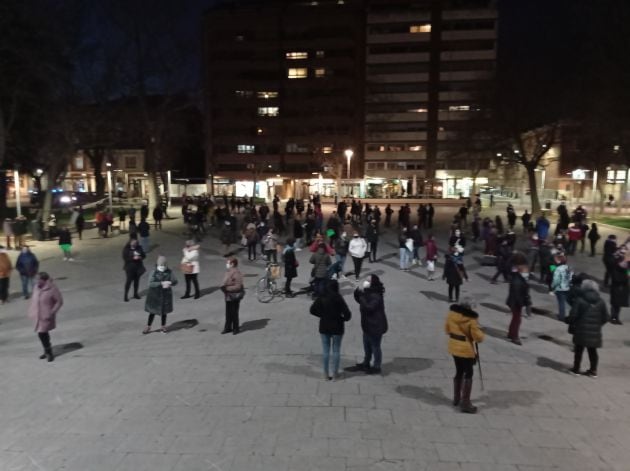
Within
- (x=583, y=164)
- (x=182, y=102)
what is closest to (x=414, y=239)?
(x=182, y=102)

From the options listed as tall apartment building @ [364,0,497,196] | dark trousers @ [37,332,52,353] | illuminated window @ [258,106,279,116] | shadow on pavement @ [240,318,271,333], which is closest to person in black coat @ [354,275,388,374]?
shadow on pavement @ [240,318,271,333]

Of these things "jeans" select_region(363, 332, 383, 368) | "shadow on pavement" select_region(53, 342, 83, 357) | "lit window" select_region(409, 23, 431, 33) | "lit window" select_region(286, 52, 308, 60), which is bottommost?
"shadow on pavement" select_region(53, 342, 83, 357)

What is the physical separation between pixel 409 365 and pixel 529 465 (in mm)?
2835

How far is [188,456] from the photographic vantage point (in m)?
5.14

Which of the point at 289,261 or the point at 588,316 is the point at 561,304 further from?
the point at 289,261

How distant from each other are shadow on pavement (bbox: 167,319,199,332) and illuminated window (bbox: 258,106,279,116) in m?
62.0

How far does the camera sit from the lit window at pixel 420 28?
7000cm

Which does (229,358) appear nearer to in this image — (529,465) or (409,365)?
(409,365)

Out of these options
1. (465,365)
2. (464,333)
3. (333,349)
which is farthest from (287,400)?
(464,333)

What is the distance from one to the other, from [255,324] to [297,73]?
64.2 metres

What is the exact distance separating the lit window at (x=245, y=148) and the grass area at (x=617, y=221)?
47.2 m

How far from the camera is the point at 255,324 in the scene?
9.98 metres

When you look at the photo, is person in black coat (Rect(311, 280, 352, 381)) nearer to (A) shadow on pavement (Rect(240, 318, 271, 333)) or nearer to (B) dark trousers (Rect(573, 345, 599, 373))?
(A) shadow on pavement (Rect(240, 318, 271, 333))

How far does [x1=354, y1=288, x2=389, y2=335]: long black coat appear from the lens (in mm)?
6848
